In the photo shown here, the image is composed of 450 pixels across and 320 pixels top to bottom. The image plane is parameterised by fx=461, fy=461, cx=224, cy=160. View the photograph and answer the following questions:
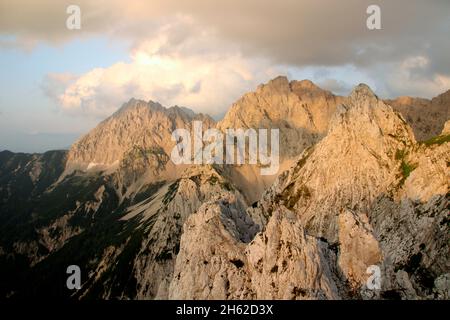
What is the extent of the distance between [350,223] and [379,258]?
738cm

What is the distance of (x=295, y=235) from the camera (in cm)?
6219

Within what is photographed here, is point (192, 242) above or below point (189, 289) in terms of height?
above

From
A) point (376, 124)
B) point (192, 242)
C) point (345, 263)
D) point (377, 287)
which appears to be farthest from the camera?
point (376, 124)

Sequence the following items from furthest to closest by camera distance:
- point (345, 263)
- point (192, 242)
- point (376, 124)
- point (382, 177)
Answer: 1. point (376, 124)
2. point (382, 177)
3. point (192, 242)
4. point (345, 263)

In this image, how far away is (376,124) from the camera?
568 ft

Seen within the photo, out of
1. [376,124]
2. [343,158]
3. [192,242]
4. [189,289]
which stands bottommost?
[189,289]
